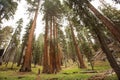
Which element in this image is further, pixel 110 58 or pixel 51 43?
pixel 51 43

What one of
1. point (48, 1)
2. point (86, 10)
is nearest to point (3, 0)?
point (48, 1)

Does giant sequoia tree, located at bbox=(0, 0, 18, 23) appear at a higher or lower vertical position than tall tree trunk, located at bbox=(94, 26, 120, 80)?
higher

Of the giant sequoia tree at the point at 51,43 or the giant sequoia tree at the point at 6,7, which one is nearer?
the giant sequoia tree at the point at 6,7

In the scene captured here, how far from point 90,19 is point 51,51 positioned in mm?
13625

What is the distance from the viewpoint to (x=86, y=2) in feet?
39.4

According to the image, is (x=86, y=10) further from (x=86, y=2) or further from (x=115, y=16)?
(x=115, y=16)

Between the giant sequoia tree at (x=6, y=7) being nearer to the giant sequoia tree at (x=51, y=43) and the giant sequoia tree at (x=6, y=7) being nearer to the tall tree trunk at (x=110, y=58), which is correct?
the giant sequoia tree at (x=51, y=43)

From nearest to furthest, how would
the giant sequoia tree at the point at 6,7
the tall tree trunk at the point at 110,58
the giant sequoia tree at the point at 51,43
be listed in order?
1. the tall tree trunk at the point at 110,58
2. the giant sequoia tree at the point at 6,7
3. the giant sequoia tree at the point at 51,43

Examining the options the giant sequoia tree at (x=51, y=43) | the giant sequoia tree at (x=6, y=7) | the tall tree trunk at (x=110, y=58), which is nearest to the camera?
the tall tree trunk at (x=110, y=58)

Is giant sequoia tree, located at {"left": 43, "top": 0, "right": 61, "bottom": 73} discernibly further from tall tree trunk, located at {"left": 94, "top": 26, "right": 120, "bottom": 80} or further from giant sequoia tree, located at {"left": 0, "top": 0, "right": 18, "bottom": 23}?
tall tree trunk, located at {"left": 94, "top": 26, "right": 120, "bottom": 80}

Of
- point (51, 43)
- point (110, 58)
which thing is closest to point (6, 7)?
point (51, 43)

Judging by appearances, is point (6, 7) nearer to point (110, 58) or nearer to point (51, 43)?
point (51, 43)

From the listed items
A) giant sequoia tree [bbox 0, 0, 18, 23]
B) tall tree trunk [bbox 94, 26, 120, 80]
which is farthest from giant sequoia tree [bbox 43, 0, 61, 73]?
tall tree trunk [bbox 94, 26, 120, 80]

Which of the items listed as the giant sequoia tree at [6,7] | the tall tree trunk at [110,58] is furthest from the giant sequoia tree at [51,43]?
the tall tree trunk at [110,58]
